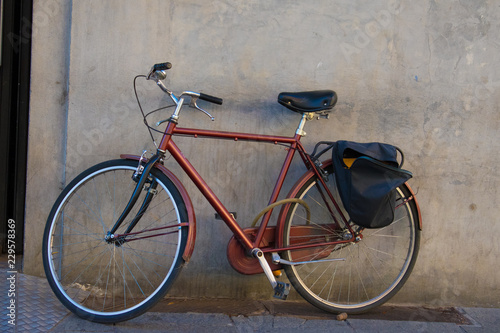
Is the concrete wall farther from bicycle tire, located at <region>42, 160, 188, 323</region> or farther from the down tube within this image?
the down tube

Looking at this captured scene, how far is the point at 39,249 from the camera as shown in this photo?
3.30 m

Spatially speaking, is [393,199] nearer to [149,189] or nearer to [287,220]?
[287,220]

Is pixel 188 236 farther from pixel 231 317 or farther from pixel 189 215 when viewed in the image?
pixel 231 317

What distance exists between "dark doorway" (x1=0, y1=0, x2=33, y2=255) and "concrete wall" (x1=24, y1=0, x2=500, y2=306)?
26 centimetres

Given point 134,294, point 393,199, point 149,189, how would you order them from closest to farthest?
1. point 149,189
2. point 393,199
3. point 134,294

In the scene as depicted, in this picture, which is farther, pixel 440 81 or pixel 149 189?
pixel 440 81

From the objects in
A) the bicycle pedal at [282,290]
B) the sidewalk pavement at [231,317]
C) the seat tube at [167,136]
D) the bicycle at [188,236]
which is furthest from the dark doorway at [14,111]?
the bicycle pedal at [282,290]

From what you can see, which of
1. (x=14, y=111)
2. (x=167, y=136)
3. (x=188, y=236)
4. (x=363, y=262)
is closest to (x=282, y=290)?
(x=188, y=236)

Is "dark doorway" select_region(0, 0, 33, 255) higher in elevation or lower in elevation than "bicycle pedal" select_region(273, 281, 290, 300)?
higher

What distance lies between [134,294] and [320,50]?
88.5 inches

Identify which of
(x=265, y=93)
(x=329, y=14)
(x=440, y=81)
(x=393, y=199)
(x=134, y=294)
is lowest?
(x=134, y=294)

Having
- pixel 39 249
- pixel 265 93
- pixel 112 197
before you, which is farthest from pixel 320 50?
pixel 39 249

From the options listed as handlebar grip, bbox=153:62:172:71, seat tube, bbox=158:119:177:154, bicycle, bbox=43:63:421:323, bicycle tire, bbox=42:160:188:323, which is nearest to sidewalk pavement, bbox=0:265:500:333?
bicycle, bbox=43:63:421:323

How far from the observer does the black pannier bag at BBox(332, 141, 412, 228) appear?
2.89 m
